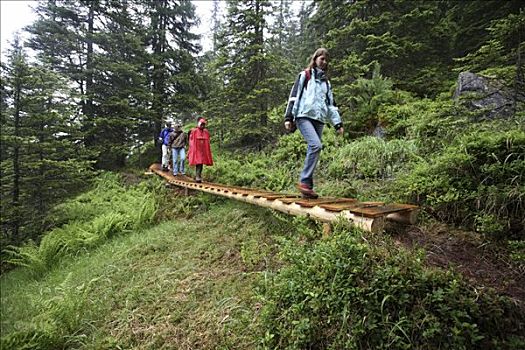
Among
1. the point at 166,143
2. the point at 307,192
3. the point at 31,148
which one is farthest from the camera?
the point at 166,143

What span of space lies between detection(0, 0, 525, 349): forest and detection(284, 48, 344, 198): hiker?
1037mm

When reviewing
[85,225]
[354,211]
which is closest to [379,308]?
[354,211]

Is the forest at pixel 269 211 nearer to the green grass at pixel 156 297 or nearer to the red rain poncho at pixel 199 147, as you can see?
the green grass at pixel 156 297

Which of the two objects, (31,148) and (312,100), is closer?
(312,100)

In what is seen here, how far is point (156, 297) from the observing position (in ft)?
14.1

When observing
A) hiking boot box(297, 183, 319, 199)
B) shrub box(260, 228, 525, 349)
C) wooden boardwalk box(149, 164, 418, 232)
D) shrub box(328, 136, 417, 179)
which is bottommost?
shrub box(260, 228, 525, 349)

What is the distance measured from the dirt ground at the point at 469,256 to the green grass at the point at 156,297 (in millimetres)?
2030

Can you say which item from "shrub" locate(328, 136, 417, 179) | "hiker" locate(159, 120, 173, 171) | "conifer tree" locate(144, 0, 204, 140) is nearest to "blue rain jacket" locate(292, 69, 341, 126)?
"shrub" locate(328, 136, 417, 179)

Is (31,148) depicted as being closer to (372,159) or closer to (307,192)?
(307,192)

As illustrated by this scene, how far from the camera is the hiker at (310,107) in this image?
470 centimetres

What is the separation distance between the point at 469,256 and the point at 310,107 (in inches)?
113

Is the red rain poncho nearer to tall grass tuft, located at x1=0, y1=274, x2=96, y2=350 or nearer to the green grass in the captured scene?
the green grass

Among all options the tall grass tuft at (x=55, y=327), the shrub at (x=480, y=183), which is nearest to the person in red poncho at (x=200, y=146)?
the tall grass tuft at (x=55, y=327)

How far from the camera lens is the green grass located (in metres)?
3.43
